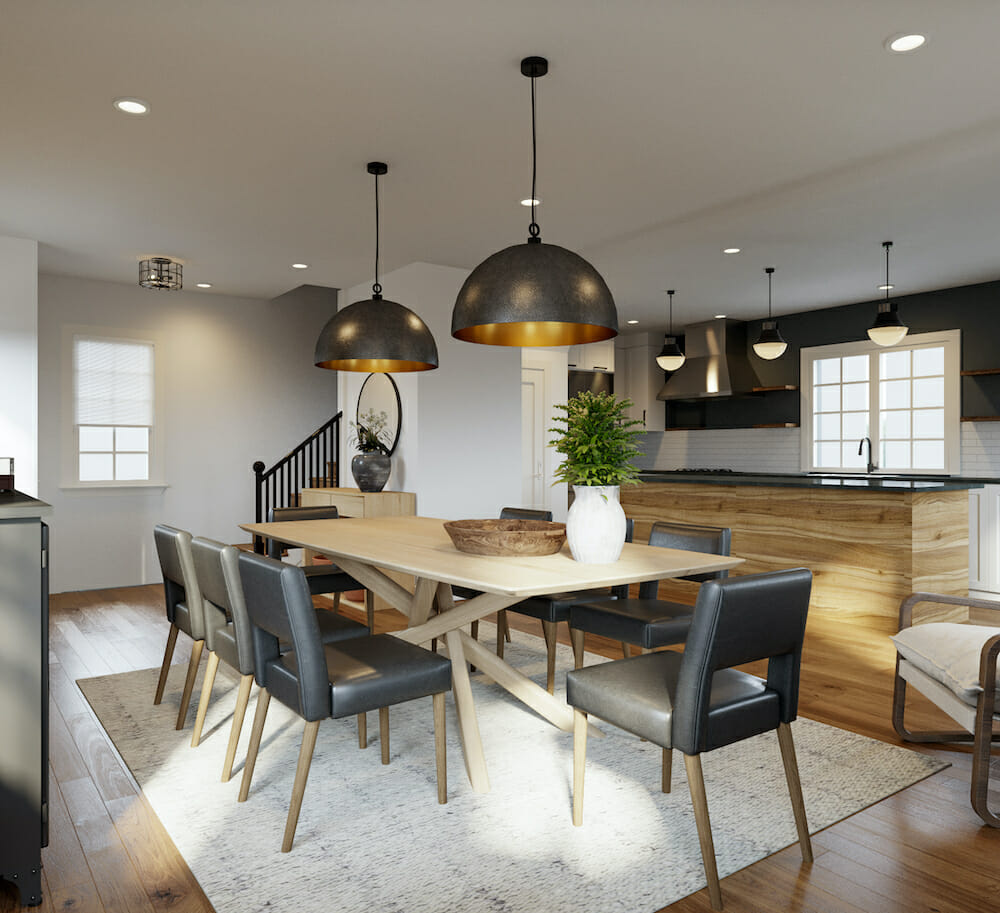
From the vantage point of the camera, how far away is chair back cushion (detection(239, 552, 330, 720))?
2.14 m

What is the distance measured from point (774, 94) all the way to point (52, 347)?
585cm

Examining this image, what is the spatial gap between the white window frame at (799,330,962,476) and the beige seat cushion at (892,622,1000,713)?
473 centimetres

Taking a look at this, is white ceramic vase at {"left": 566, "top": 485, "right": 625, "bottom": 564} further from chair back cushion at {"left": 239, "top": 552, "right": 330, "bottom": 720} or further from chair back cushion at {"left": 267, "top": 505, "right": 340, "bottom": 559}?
chair back cushion at {"left": 267, "top": 505, "right": 340, "bottom": 559}

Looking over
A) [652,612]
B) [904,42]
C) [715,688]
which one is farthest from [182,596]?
[904,42]

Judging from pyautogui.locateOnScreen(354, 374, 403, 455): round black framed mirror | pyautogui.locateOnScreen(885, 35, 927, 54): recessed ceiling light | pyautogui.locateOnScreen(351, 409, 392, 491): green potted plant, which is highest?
pyautogui.locateOnScreen(885, 35, 927, 54): recessed ceiling light

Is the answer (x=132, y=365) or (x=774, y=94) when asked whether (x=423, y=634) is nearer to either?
(x=774, y=94)

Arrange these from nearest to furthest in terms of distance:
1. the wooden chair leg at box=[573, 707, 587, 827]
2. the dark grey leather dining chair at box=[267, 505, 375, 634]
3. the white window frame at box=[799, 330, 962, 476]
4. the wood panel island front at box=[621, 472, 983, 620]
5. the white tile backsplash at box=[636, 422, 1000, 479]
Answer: the wooden chair leg at box=[573, 707, 587, 827] < the dark grey leather dining chair at box=[267, 505, 375, 634] < the wood panel island front at box=[621, 472, 983, 620] < the white tile backsplash at box=[636, 422, 1000, 479] < the white window frame at box=[799, 330, 962, 476]

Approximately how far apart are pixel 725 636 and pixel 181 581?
2.24 meters

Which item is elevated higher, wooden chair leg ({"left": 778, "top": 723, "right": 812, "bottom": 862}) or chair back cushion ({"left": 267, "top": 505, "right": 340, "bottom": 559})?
chair back cushion ({"left": 267, "top": 505, "right": 340, "bottom": 559})

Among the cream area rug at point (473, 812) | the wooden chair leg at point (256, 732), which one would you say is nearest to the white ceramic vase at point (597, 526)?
the cream area rug at point (473, 812)

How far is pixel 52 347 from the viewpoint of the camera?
247 inches

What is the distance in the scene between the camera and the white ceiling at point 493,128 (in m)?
2.55

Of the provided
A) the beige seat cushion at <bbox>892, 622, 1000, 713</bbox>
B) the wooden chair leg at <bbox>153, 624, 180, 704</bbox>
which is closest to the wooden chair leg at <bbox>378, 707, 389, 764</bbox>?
the wooden chair leg at <bbox>153, 624, 180, 704</bbox>

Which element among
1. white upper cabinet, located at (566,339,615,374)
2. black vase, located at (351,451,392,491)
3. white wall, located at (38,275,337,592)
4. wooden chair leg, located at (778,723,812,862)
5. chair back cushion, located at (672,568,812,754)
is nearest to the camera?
chair back cushion, located at (672,568,812,754)
